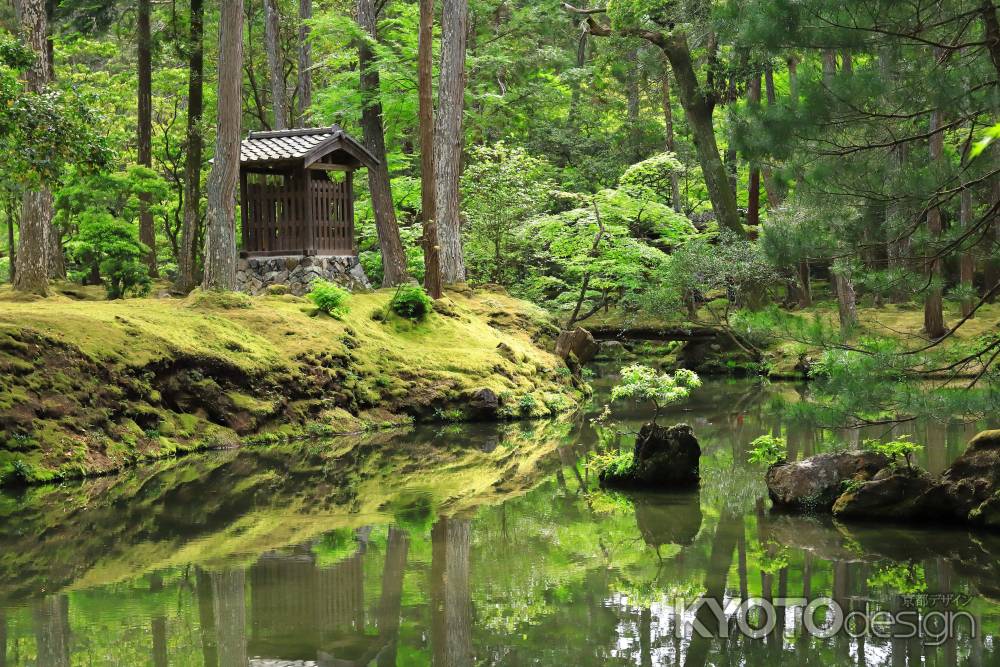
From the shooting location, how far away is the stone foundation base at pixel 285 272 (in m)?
18.3

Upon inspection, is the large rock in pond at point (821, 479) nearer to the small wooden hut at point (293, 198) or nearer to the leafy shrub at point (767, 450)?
the leafy shrub at point (767, 450)

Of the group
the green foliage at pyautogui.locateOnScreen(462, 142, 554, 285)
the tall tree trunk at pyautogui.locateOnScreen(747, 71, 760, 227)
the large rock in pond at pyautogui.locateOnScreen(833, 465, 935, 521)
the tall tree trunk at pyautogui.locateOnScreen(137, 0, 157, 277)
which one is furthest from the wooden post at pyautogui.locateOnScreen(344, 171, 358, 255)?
the large rock in pond at pyautogui.locateOnScreen(833, 465, 935, 521)

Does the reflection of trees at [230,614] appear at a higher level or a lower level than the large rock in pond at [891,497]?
lower

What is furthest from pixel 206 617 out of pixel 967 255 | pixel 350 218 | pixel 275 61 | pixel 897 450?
pixel 275 61

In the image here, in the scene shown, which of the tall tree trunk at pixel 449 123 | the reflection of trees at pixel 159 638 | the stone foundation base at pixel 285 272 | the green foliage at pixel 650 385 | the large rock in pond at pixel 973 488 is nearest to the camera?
the reflection of trees at pixel 159 638

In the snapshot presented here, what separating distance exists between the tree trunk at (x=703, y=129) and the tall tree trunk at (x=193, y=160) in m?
9.81

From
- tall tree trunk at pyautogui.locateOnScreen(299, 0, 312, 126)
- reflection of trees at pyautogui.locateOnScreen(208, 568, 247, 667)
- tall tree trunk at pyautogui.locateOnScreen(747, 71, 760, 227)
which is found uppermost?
tall tree trunk at pyautogui.locateOnScreen(299, 0, 312, 126)

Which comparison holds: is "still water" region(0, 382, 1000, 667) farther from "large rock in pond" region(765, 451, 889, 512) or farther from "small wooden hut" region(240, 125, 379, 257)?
"small wooden hut" region(240, 125, 379, 257)

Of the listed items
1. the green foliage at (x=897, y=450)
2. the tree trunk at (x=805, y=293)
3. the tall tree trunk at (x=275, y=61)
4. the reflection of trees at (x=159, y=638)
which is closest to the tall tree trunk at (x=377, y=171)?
the tall tree trunk at (x=275, y=61)

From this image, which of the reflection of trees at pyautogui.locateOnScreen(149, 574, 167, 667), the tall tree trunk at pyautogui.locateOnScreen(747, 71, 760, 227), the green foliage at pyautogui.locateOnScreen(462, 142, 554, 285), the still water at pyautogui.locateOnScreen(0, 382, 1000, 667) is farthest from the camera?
the tall tree trunk at pyautogui.locateOnScreen(747, 71, 760, 227)

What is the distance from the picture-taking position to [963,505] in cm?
827

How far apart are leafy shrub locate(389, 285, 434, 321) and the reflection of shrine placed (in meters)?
10.2

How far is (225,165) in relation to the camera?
628 inches

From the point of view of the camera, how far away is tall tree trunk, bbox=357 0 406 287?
20.3 metres
